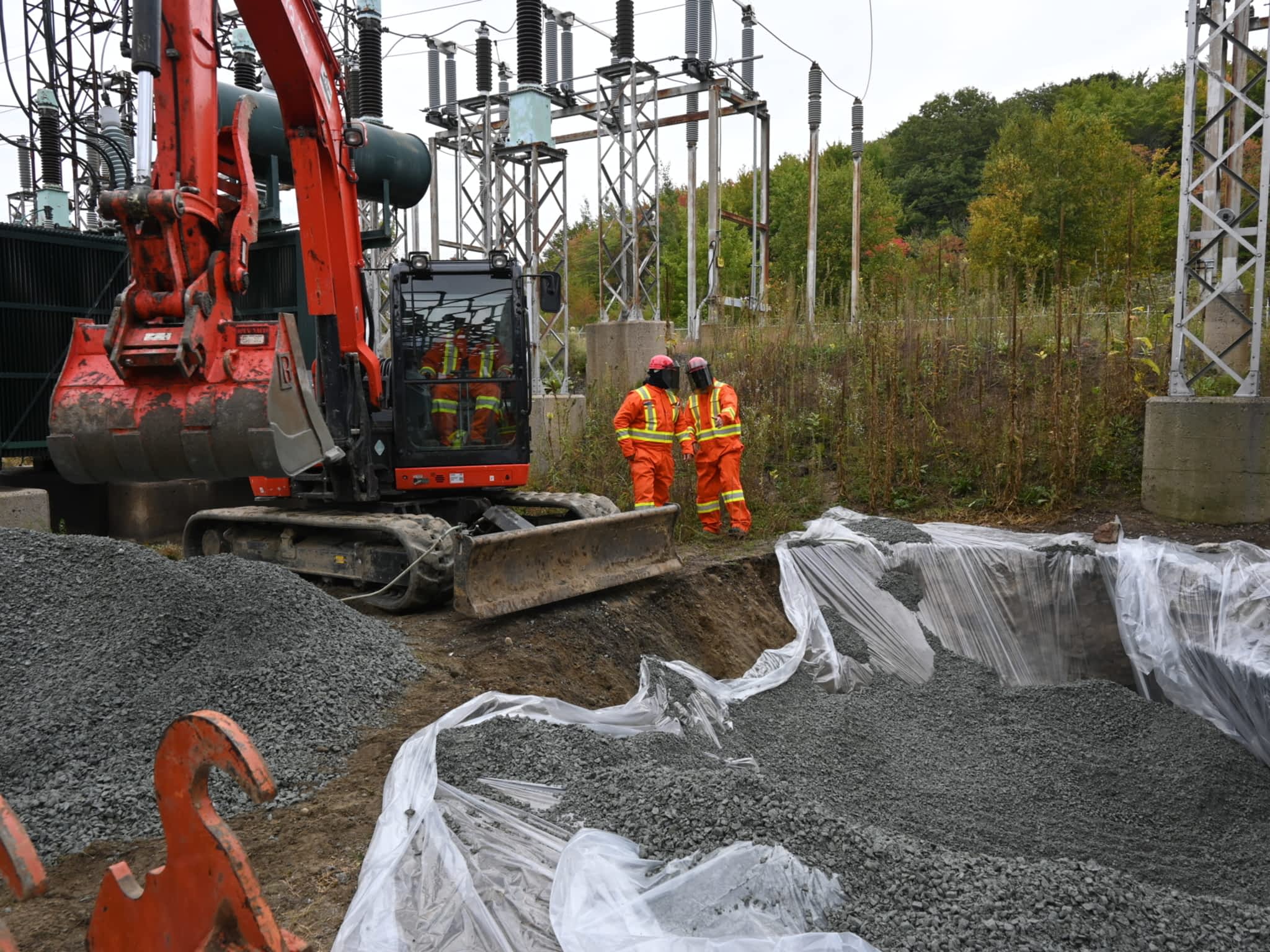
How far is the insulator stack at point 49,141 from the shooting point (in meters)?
15.0

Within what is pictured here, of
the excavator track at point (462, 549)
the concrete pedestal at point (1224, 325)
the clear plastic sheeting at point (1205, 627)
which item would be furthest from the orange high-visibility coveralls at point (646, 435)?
the concrete pedestal at point (1224, 325)

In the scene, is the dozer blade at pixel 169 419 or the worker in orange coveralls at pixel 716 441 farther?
the worker in orange coveralls at pixel 716 441

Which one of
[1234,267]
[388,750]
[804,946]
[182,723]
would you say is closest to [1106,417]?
[1234,267]

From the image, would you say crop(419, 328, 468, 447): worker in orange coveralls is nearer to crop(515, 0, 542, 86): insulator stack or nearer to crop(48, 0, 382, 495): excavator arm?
crop(48, 0, 382, 495): excavator arm

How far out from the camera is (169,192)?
4102 millimetres

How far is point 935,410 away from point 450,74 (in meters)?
9.80

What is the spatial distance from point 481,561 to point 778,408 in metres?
6.00

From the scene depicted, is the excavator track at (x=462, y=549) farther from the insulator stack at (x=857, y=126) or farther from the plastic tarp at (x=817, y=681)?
the insulator stack at (x=857, y=126)

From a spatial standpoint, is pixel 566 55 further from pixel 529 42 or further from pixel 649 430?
pixel 649 430

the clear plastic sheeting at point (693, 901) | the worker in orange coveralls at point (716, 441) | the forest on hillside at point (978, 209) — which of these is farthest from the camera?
the forest on hillside at point (978, 209)

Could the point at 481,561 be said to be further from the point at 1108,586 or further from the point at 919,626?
the point at 1108,586

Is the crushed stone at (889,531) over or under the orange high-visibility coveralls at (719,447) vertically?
under

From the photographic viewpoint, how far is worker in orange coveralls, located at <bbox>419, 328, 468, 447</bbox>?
666 cm

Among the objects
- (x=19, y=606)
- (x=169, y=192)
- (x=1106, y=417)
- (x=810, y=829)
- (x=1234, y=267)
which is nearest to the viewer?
(x=810, y=829)
